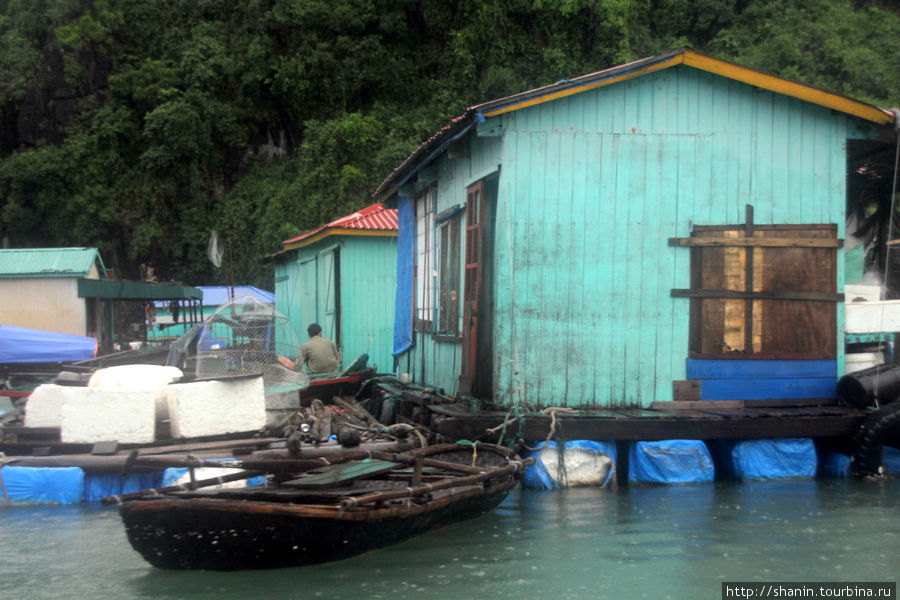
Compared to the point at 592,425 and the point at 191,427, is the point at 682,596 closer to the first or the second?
the point at 592,425

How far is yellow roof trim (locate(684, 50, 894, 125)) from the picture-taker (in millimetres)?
9414

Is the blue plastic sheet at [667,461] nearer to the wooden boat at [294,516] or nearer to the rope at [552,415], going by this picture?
the rope at [552,415]

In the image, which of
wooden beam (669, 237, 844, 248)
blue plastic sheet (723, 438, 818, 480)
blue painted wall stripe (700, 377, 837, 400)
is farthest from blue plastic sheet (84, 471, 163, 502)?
blue plastic sheet (723, 438, 818, 480)

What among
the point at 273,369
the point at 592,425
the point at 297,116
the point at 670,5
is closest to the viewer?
the point at 592,425

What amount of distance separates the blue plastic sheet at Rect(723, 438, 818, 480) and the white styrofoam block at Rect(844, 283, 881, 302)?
184 centimetres

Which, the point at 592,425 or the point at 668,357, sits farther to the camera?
the point at 668,357

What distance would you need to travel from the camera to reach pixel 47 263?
76.8 feet

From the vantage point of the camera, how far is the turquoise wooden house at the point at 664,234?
9336 mm

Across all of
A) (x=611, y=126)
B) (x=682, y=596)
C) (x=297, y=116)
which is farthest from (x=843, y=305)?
(x=297, y=116)

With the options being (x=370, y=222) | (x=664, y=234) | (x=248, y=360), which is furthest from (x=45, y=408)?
(x=370, y=222)

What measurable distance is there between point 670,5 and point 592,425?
2748 cm

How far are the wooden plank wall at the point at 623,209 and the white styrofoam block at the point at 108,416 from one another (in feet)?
12.6

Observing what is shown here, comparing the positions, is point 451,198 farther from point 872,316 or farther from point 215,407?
point 872,316

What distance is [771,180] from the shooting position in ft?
32.0
